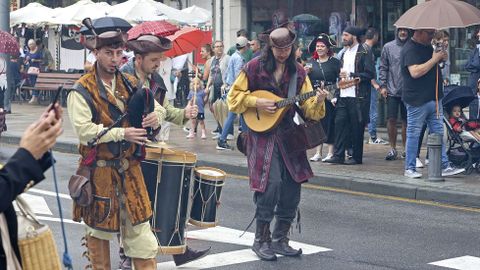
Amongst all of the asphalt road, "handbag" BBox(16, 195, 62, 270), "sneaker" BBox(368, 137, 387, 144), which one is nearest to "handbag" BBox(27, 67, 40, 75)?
"sneaker" BBox(368, 137, 387, 144)

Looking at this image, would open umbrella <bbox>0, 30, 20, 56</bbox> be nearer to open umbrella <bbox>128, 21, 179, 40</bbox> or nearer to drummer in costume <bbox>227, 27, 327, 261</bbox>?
open umbrella <bbox>128, 21, 179, 40</bbox>

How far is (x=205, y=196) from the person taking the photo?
8.12 m

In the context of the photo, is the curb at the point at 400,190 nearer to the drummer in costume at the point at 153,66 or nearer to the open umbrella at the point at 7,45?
the drummer in costume at the point at 153,66

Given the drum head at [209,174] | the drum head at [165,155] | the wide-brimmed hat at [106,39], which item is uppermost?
the wide-brimmed hat at [106,39]

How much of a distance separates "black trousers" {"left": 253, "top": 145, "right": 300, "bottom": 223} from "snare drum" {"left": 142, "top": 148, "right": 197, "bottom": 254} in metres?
0.96

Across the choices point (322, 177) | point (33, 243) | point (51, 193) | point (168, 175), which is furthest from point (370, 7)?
point (33, 243)

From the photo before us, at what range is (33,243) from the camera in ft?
13.6

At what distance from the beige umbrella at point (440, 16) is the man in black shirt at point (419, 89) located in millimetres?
278

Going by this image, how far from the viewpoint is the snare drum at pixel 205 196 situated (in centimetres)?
809

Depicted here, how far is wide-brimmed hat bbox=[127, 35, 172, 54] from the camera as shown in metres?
7.63

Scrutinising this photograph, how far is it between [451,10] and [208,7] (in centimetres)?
1646

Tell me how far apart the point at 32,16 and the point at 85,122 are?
2321 cm

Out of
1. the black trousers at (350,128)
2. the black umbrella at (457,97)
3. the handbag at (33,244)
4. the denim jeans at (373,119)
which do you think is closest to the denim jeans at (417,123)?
the black umbrella at (457,97)

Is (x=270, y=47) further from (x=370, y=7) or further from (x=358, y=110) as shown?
(x=370, y=7)
